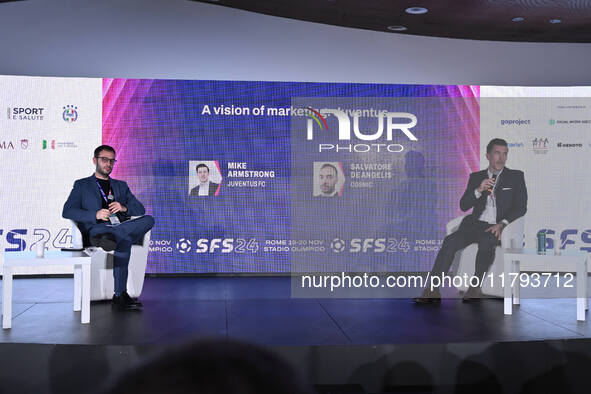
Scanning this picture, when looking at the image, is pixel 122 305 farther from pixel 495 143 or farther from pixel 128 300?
pixel 495 143

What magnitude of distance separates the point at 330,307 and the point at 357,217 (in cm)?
75

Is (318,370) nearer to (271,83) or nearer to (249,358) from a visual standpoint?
(249,358)

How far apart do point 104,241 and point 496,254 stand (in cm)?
310

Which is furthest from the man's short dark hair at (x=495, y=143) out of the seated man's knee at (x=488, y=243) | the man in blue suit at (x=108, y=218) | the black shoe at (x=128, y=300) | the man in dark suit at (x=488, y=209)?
the black shoe at (x=128, y=300)

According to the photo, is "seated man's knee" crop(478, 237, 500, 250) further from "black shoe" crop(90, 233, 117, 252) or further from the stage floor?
"black shoe" crop(90, 233, 117, 252)

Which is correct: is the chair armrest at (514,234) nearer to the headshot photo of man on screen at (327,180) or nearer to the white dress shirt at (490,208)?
the white dress shirt at (490,208)

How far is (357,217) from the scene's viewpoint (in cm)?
467

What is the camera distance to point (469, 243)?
4762 mm

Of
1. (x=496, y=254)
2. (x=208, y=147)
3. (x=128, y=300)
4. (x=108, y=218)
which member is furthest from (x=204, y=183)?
(x=496, y=254)

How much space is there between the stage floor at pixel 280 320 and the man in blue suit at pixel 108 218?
0.29 m

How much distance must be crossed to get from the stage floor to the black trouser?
0.32 meters

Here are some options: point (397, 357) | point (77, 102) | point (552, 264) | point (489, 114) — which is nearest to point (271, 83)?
point (77, 102)

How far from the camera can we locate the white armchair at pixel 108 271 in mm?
4738

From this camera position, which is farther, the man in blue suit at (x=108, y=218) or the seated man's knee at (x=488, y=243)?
the seated man's knee at (x=488, y=243)
